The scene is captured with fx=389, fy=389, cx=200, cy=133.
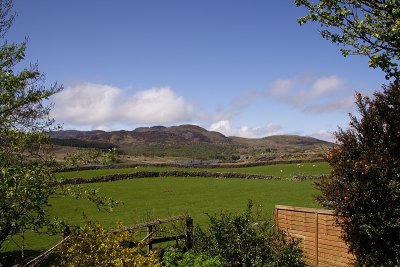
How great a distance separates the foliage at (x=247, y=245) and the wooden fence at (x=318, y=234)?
1.54 m

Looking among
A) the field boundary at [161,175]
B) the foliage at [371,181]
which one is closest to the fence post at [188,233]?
the foliage at [371,181]

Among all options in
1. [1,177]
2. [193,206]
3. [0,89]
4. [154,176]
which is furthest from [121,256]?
[154,176]

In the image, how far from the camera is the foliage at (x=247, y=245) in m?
13.7

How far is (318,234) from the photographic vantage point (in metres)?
16.5

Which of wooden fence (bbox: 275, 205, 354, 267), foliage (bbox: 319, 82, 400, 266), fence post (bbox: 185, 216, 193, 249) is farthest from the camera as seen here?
fence post (bbox: 185, 216, 193, 249)

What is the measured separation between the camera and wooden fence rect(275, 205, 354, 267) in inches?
608

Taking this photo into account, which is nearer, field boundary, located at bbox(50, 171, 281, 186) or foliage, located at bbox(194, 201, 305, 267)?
foliage, located at bbox(194, 201, 305, 267)

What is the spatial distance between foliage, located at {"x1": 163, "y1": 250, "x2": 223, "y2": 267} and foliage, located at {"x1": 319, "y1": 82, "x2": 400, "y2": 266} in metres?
4.28

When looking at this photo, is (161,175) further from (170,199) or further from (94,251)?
(94,251)

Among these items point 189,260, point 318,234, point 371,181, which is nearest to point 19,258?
point 189,260

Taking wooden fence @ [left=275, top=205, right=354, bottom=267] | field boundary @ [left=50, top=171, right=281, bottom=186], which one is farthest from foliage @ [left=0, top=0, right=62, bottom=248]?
field boundary @ [left=50, top=171, right=281, bottom=186]

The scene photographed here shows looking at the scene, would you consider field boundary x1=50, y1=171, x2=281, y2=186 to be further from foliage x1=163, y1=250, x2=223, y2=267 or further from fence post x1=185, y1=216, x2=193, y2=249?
foliage x1=163, y1=250, x2=223, y2=267

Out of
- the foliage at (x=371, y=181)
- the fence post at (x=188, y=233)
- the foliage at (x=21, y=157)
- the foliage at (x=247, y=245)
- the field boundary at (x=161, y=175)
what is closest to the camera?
the foliage at (x=21, y=157)

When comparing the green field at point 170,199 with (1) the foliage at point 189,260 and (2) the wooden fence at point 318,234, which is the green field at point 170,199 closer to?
(2) the wooden fence at point 318,234
